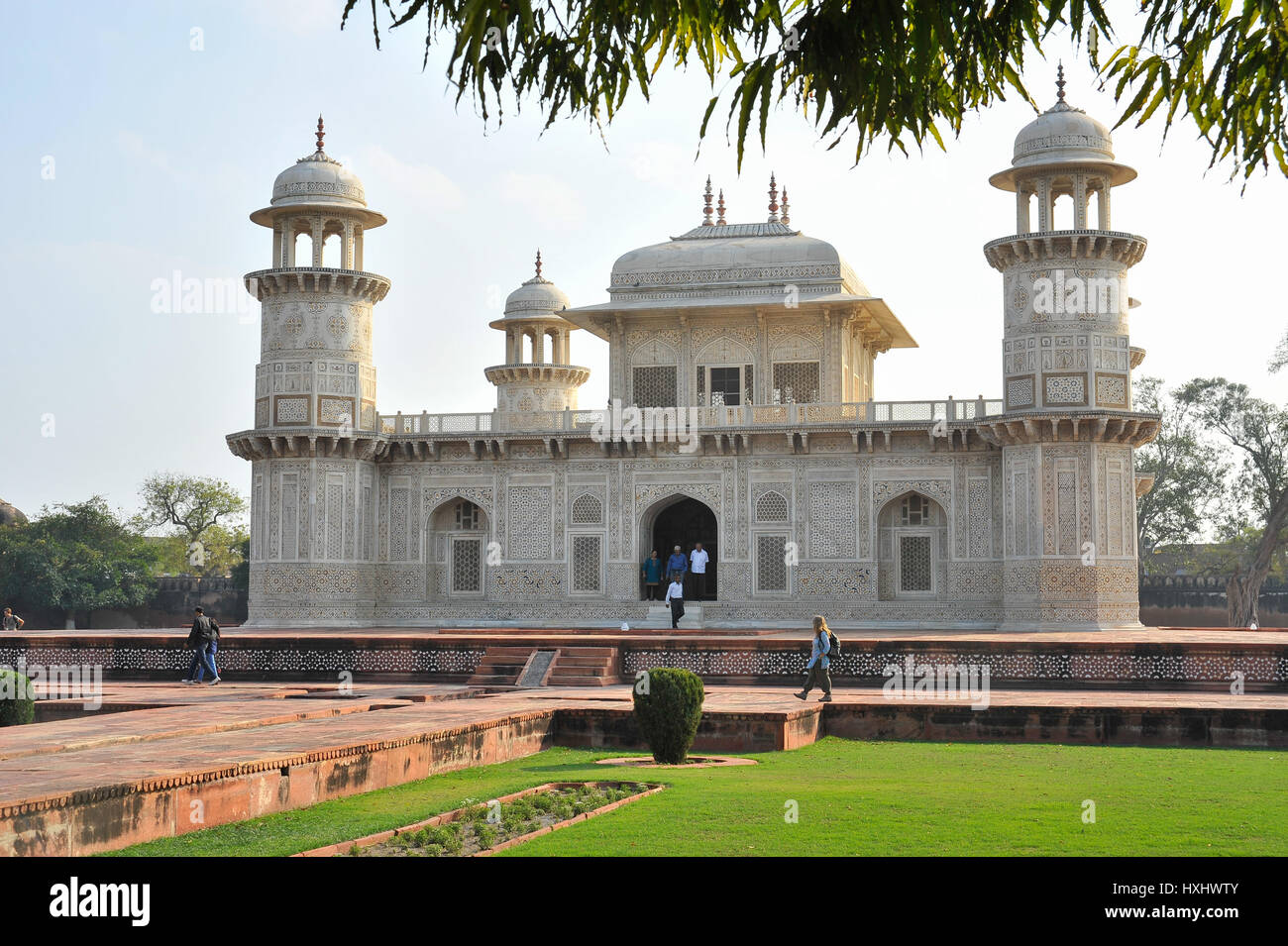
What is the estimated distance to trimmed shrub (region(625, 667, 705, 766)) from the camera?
11.1 metres

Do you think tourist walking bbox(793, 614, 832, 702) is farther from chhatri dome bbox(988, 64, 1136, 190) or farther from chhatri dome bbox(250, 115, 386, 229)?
chhatri dome bbox(250, 115, 386, 229)

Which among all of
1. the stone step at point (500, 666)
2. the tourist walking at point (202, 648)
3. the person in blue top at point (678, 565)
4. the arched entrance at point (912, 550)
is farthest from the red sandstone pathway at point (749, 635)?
the arched entrance at point (912, 550)

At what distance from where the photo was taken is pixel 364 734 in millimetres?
10539

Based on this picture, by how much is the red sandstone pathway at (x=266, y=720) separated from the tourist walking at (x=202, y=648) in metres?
0.71

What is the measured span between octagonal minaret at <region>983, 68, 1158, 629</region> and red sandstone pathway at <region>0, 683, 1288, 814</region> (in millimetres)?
7592

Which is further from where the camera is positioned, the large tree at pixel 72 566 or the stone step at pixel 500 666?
the large tree at pixel 72 566

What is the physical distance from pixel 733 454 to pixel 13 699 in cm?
1669

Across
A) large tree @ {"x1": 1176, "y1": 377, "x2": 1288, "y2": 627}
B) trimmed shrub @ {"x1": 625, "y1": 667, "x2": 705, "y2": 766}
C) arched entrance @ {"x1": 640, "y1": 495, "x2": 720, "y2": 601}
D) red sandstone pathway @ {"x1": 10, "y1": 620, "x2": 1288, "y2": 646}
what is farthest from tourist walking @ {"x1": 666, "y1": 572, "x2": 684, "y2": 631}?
large tree @ {"x1": 1176, "y1": 377, "x2": 1288, "y2": 627}

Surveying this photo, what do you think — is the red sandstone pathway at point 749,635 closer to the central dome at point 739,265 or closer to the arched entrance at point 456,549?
the arched entrance at point 456,549

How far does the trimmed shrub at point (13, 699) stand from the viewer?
12461 mm

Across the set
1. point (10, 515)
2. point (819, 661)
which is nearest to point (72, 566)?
point (10, 515)
